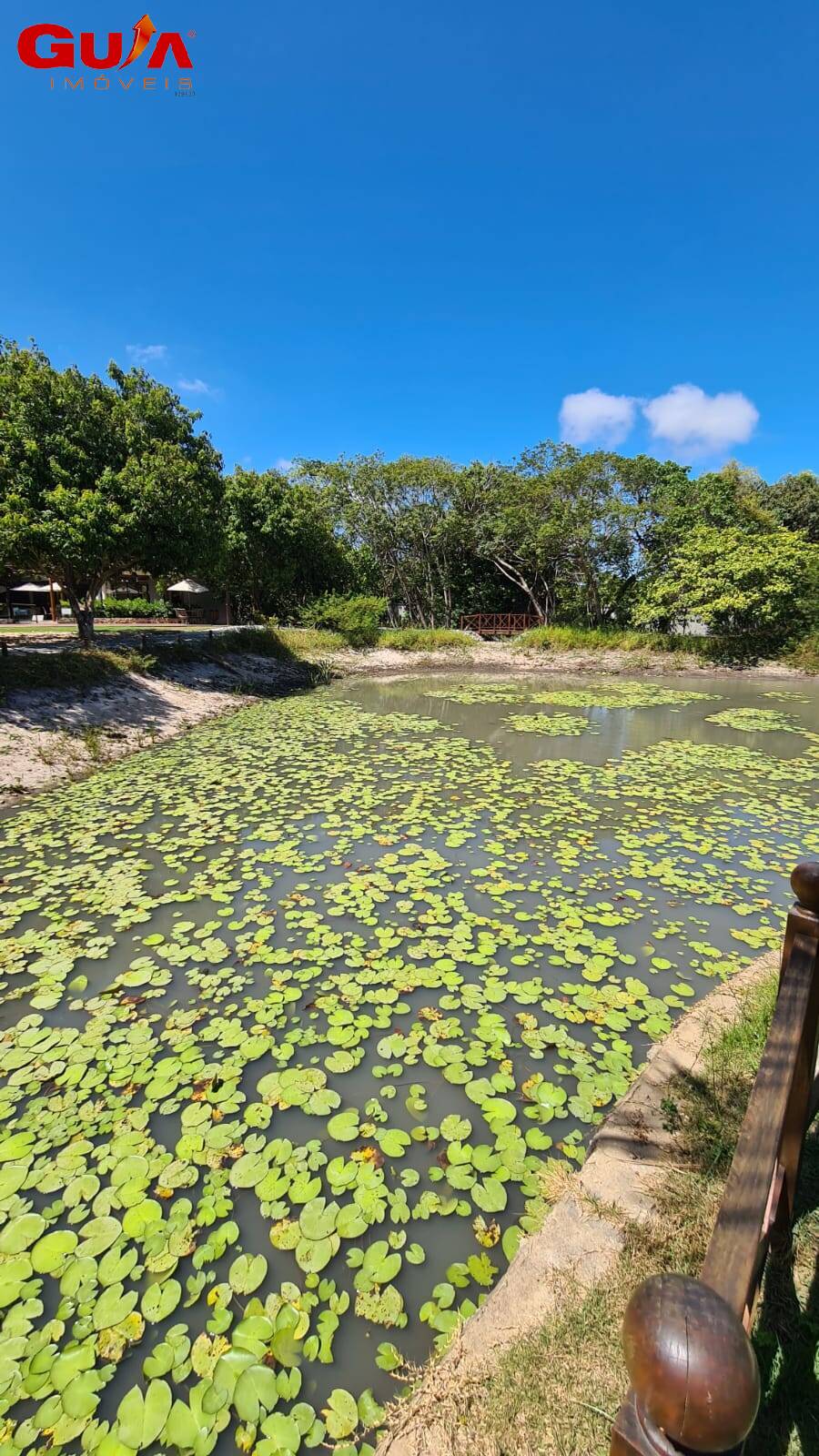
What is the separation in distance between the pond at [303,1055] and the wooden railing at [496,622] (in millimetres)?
19863

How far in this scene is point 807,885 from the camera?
1.30 metres

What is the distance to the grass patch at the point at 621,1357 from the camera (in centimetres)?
128

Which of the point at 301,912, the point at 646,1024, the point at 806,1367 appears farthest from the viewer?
the point at 301,912

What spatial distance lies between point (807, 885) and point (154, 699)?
35.4 ft

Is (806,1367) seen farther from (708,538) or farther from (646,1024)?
(708,538)

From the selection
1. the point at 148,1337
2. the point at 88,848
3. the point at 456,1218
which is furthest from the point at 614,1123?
the point at 88,848

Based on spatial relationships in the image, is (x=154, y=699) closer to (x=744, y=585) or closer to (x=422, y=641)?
(x=422, y=641)

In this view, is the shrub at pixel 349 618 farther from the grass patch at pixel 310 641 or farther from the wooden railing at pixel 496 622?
the wooden railing at pixel 496 622

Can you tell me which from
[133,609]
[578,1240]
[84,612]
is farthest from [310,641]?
[578,1240]

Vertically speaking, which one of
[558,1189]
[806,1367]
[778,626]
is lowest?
[558,1189]

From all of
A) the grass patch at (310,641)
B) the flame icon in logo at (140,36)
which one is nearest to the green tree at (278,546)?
the grass patch at (310,641)

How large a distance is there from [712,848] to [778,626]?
17.7 meters

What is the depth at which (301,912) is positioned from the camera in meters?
4.00

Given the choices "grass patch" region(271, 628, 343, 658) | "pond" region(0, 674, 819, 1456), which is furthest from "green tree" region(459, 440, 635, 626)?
"pond" region(0, 674, 819, 1456)
